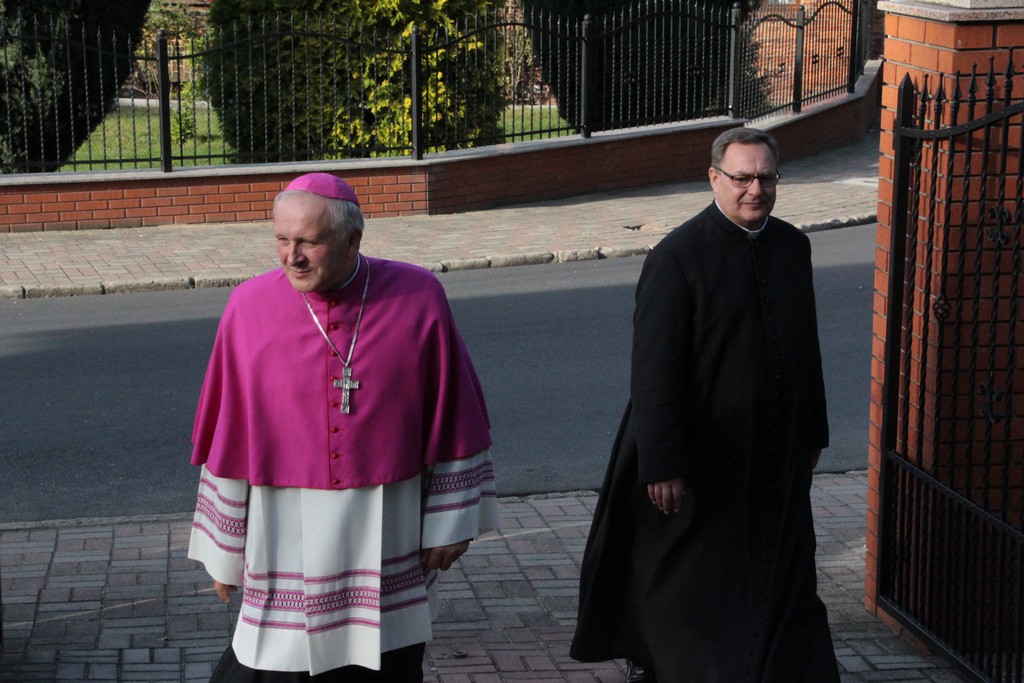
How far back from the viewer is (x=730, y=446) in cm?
431

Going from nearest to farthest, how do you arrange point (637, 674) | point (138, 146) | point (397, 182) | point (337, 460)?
1. point (337, 460)
2. point (637, 674)
3. point (397, 182)
4. point (138, 146)

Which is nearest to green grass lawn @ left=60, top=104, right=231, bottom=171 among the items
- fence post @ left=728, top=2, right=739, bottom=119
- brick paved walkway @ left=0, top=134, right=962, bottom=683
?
fence post @ left=728, top=2, right=739, bottom=119

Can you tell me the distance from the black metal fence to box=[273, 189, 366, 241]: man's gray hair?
32.9ft

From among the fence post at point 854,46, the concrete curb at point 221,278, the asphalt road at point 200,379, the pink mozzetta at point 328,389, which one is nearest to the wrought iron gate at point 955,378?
the pink mozzetta at point 328,389

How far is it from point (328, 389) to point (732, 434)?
1.19 meters

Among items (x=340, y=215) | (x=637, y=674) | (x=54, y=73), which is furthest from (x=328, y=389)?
(x=54, y=73)

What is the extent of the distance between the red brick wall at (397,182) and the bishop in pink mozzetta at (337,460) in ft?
33.4

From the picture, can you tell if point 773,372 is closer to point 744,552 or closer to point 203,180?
point 744,552

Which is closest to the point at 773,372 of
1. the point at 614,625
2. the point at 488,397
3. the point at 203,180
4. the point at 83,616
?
the point at 614,625

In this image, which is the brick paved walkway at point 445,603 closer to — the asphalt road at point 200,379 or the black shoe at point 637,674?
the black shoe at point 637,674

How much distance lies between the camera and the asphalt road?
285 inches

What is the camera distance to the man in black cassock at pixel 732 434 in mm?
4250

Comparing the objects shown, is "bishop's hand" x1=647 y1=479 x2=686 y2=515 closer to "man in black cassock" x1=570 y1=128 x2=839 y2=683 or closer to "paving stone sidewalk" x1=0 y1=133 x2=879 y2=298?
"man in black cassock" x1=570 y1=128 x2=839 y2=683

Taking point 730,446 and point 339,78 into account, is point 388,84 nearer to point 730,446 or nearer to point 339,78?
point 339,78
